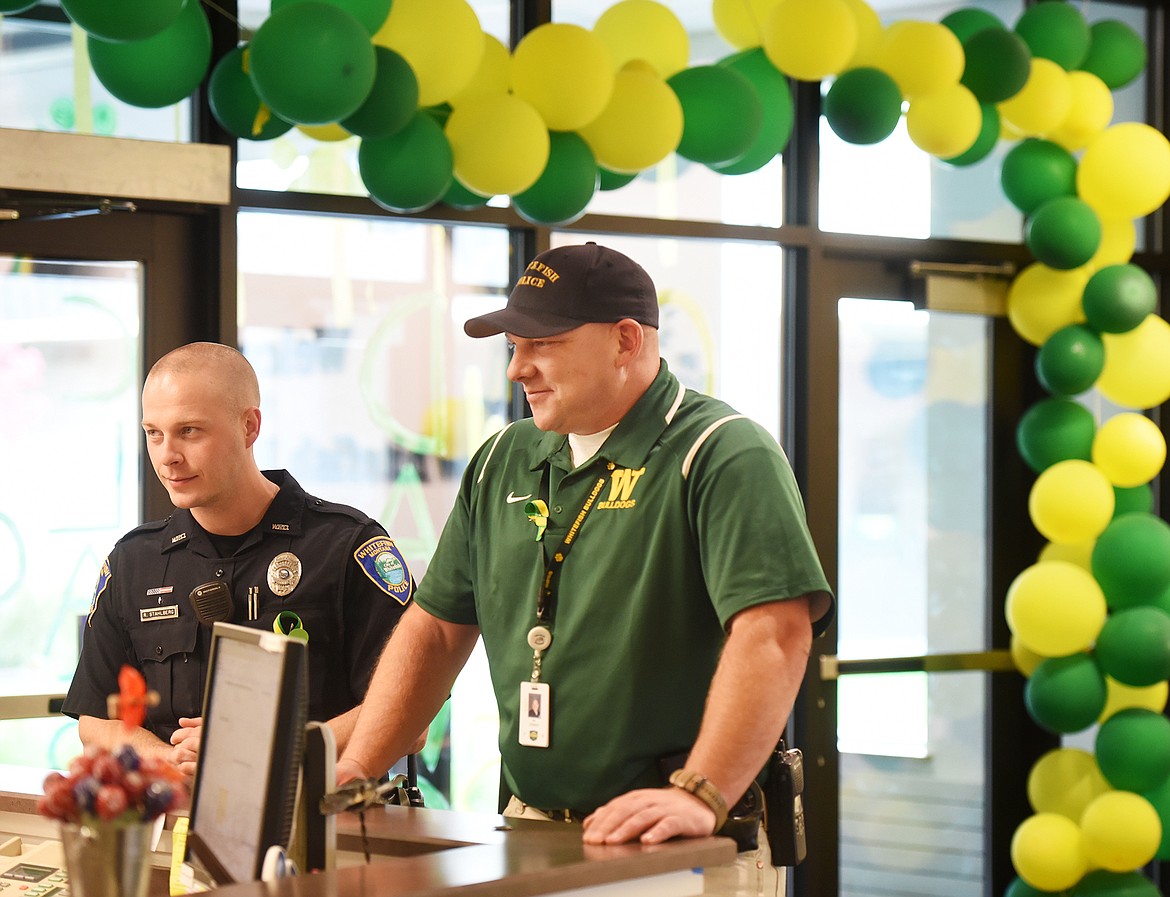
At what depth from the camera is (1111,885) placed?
3914mm

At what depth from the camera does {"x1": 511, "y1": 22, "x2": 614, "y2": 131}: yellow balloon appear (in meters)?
2.98

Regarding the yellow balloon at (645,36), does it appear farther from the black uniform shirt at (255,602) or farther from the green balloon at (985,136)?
the black uniform shirt at (255,602)

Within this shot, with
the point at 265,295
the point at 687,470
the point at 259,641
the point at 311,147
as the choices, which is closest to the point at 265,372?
the point at 265,295

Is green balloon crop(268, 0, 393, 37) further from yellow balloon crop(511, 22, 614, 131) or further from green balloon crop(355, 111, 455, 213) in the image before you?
yellow balloon crop(511, 22, 614, 131)

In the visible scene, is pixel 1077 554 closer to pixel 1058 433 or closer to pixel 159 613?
pixel 1058 433

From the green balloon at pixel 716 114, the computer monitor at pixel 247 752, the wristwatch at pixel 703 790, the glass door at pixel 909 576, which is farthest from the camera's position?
the glass door at pixel 909 576

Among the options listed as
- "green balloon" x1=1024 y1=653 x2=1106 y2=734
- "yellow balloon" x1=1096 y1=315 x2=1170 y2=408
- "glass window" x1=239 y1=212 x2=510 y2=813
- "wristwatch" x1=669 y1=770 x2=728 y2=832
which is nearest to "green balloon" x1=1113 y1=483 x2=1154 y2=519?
"yellow balloon" x1=1096 y1=315 x2=1170 y2=408

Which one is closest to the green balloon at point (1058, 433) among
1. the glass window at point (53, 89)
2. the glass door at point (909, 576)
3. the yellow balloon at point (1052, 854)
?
the glass door at point (909, 576)

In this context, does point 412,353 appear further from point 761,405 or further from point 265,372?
point 761,405

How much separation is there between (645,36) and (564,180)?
0.47 metres

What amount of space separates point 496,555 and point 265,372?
1737 mm

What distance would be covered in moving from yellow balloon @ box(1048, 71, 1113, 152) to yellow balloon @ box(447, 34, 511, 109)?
1.67 meters

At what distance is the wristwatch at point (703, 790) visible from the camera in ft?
5.39

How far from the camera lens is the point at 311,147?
366 cm
